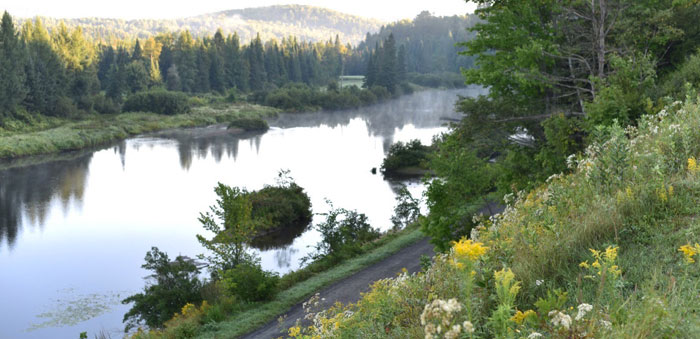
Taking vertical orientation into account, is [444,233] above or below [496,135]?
below

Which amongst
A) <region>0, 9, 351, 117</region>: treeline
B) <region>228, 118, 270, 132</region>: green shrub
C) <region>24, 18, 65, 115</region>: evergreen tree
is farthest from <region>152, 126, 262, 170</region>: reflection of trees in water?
<region>0, 9, 351, 117</region>: treeline

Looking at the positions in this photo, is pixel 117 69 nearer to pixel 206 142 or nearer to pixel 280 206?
pixel 206 142

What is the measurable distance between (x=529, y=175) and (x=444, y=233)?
12.5 ft

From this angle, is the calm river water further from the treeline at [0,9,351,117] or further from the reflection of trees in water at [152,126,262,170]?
the treeline at [0,9,351,117]

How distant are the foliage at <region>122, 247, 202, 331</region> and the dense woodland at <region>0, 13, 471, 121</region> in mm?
50777

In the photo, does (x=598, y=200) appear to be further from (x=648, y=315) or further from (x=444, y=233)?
(x=444, y=233)

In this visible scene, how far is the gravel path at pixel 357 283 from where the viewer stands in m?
12.1

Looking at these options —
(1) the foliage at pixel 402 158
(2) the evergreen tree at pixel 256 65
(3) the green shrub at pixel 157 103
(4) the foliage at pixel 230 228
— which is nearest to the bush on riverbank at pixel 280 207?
(4) the foliage at pixel 230 228

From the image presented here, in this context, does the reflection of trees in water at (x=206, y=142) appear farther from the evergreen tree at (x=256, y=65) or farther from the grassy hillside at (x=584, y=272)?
the evergreen tree at (x=256, y=65)

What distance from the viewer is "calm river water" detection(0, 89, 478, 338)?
19.6 m

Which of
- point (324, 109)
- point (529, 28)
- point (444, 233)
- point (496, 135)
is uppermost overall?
point (529, 28)

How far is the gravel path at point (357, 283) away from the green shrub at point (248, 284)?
916mm

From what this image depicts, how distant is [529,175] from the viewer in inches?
597

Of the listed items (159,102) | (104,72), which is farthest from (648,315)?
(104,72)
